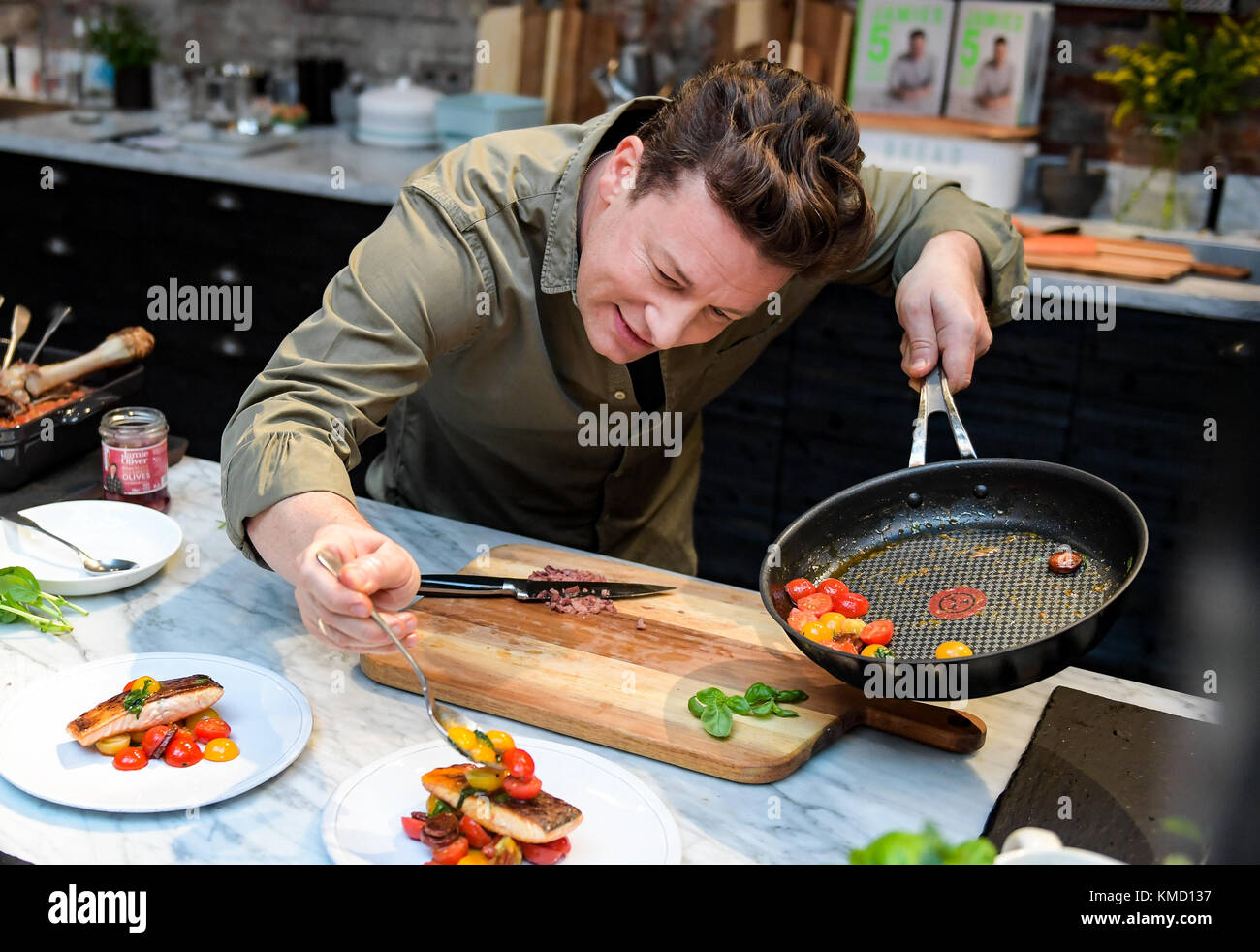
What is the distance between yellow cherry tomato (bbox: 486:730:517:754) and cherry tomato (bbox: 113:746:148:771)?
0.31 metres

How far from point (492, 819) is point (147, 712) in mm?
351

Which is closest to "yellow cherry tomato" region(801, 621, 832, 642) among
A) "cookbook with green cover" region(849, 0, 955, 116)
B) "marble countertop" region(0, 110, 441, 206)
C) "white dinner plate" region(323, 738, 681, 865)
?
"white dinner plate" region(323, 738, 681, 865)

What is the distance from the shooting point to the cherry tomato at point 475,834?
1.01 meters

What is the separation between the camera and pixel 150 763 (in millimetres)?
1115

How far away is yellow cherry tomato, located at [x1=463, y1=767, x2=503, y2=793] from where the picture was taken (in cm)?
104

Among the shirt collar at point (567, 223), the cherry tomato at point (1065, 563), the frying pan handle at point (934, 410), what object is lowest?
the cherry tomato at point (1065, 563)

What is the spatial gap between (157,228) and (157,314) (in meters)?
0.27

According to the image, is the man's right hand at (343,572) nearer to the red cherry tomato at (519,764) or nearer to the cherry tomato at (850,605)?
the red cherry tomato at (519,764)

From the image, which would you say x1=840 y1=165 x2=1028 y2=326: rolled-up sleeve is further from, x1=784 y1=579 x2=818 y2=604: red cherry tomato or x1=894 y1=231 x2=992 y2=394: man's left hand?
x1=784 y1=579 x2=818 y2=604: red cherry tomato

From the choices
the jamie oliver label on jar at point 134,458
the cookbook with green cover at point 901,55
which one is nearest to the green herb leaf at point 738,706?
the jamie oliver label on jar at point 134,458

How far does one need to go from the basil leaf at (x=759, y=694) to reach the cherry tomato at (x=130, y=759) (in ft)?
1.86

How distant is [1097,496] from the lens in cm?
126
